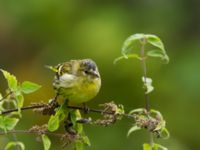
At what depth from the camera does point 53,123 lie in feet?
7.76

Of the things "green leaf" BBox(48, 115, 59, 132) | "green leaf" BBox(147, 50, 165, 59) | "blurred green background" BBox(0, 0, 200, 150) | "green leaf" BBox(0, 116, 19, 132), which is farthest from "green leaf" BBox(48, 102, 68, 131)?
"blurred green background" BBox(0, 0, 200, 150)

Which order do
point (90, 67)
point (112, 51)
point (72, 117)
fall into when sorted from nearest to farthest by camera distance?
point (72, 117), point (90, 67), point (112, 51)

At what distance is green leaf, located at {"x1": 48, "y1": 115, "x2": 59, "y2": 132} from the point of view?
235 centimetres

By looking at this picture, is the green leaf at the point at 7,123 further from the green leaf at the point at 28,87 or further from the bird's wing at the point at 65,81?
the bird's wing at the point at 65,81

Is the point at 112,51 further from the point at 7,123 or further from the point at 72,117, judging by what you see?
the point at 7,123

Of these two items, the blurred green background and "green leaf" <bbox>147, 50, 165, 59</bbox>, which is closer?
"green leaf" <bbox>147, 50, 165, 59</bbox>

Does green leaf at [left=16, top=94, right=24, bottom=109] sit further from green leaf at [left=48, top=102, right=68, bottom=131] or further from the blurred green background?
the blurred green background

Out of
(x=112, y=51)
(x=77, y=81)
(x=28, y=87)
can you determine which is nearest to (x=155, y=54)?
(x=77, y=81)

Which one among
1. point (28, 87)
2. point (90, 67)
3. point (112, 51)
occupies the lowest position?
point (28, 87)

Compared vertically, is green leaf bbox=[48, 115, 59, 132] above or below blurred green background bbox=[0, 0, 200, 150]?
below

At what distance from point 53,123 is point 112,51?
3.68 metres

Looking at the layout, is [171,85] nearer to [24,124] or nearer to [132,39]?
[24,124]

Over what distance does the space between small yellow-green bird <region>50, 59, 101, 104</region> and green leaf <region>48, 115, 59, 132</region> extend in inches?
4.8

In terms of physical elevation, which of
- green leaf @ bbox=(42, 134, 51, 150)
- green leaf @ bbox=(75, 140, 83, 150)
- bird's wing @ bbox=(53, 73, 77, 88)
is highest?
bird's wing @ bbox=(53, 73, 77, 88)
